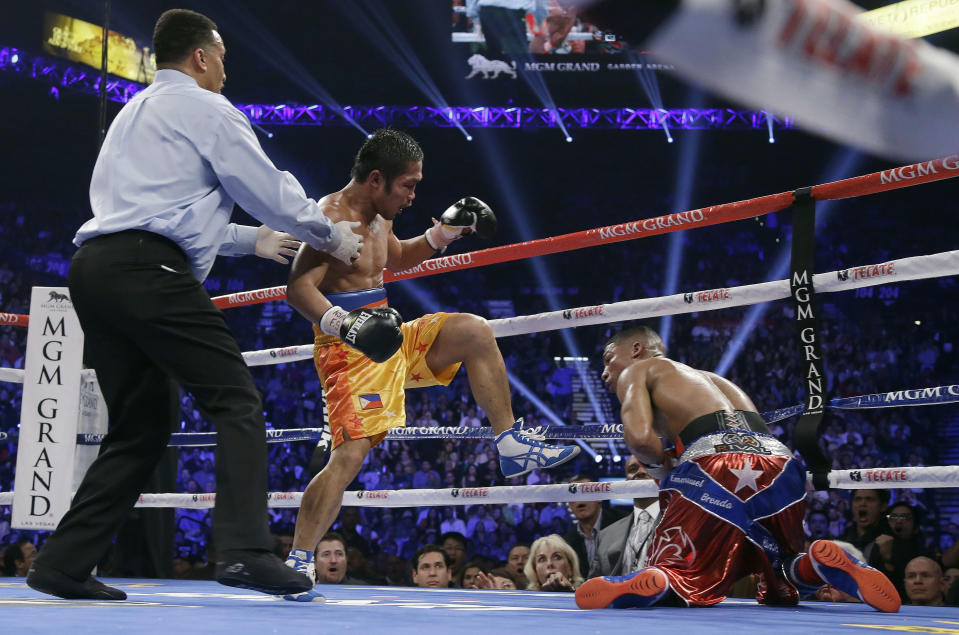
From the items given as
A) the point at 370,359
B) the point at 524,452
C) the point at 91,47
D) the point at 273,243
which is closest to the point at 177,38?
the point at 273,243

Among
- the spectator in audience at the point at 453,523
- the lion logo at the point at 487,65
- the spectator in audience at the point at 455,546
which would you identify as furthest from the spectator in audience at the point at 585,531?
the lion logo at the point at 487,65

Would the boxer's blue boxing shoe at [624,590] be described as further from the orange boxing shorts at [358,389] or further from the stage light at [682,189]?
the stage light at [682,189]

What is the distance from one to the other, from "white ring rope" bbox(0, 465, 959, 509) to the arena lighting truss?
783cm

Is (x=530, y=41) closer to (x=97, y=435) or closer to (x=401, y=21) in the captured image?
(x=401, y=21)

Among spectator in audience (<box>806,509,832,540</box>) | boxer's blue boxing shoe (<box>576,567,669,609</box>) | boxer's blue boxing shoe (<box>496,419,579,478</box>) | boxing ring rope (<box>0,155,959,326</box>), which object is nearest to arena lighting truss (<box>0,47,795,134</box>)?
spectator in audience (<box>806,509,832,540</box>)

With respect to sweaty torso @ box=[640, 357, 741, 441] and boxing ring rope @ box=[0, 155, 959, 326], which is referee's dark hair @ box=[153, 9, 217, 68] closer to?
boxing ring rope @ box=[0, 155, 959, 326]

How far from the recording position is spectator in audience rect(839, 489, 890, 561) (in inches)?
134

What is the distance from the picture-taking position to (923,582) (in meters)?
2.93

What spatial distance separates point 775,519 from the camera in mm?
1895

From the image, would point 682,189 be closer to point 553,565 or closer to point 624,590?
point 553,565

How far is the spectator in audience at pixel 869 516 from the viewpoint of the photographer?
134 inches

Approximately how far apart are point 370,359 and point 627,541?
135 centimetres

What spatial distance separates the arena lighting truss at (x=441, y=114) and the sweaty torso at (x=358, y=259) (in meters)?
8.09

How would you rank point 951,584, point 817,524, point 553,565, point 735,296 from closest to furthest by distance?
point 735,296 → point 951,584 → point 553,565 → point 817,524
